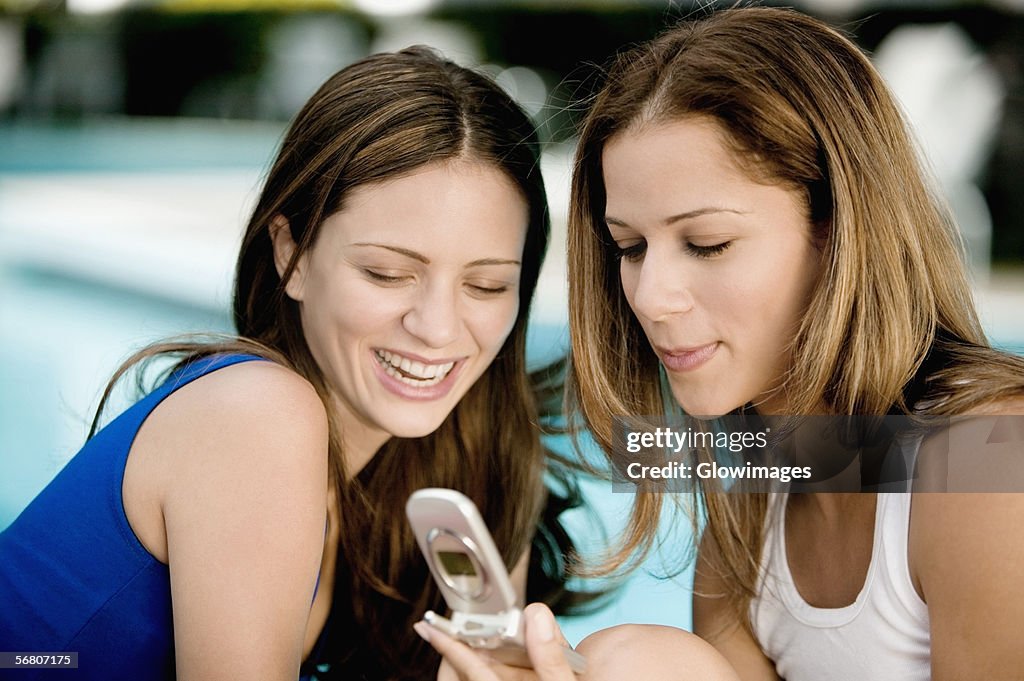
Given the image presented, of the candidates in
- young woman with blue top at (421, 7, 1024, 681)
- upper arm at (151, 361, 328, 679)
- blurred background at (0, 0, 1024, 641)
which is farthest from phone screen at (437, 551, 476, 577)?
blurred background at (0, 0, 1024, 641)

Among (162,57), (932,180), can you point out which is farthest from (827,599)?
(162,57)

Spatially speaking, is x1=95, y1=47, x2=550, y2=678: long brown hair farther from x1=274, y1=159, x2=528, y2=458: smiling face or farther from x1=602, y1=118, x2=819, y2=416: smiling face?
x1=602, y1=118, x2=819, y2=416: smiling face

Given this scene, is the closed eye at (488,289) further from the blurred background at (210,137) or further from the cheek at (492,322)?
the blurred background at (210,137)

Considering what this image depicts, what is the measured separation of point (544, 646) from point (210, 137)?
1275 cm

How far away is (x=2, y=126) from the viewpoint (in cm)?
1358

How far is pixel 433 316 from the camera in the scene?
1.80 m

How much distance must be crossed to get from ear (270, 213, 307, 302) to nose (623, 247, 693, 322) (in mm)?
634

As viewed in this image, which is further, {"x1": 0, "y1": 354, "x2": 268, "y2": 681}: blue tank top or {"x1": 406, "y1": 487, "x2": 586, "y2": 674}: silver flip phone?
{"x1": 0, "y1": 354, "x2": 268, "y2": 681}: blue tank top

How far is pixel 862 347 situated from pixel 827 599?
437 millimetres

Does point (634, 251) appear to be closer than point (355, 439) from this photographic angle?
Yes

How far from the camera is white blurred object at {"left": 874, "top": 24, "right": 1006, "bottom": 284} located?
24.0ft

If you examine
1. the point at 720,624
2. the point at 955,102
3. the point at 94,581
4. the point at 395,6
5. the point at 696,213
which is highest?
the point at 395,6

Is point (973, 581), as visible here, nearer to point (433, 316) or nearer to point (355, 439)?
point (433, 316)

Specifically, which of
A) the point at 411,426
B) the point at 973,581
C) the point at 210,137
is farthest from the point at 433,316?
the point at 210,137
